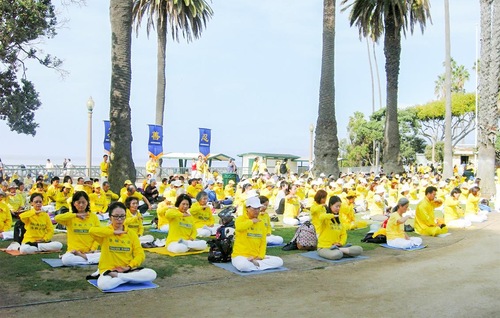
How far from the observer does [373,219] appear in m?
16.0

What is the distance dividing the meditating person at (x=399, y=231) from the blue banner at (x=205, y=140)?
1392 cm

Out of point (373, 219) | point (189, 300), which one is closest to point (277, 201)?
point (373, 219)

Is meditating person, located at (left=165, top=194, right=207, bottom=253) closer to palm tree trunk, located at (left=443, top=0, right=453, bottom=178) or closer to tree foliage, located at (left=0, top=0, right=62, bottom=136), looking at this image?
tree foliage, located at (left=0, top=0, right=62, bottom=136)

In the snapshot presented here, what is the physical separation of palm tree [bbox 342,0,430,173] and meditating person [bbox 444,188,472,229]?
12.7m

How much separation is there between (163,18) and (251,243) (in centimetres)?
2362

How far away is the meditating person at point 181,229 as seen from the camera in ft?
32.4

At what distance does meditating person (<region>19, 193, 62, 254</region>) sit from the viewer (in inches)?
377

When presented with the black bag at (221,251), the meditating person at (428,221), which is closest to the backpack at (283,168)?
the meditating person at (428,221)

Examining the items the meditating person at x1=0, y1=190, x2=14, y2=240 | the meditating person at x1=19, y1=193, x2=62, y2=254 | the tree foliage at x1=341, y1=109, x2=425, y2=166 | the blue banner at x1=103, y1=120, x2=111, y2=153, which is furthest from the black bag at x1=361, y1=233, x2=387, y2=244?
the tree foliage at x1=341, y1=109, x2=425, y2=166

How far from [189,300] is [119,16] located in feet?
38.5

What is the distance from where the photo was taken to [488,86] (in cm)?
2256

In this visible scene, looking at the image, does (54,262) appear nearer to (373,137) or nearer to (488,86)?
(488,86)

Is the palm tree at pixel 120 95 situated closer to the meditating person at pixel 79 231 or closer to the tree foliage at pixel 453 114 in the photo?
the meditating person at pixel 79 231

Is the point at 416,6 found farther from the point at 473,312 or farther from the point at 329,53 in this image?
the point at 473,312
